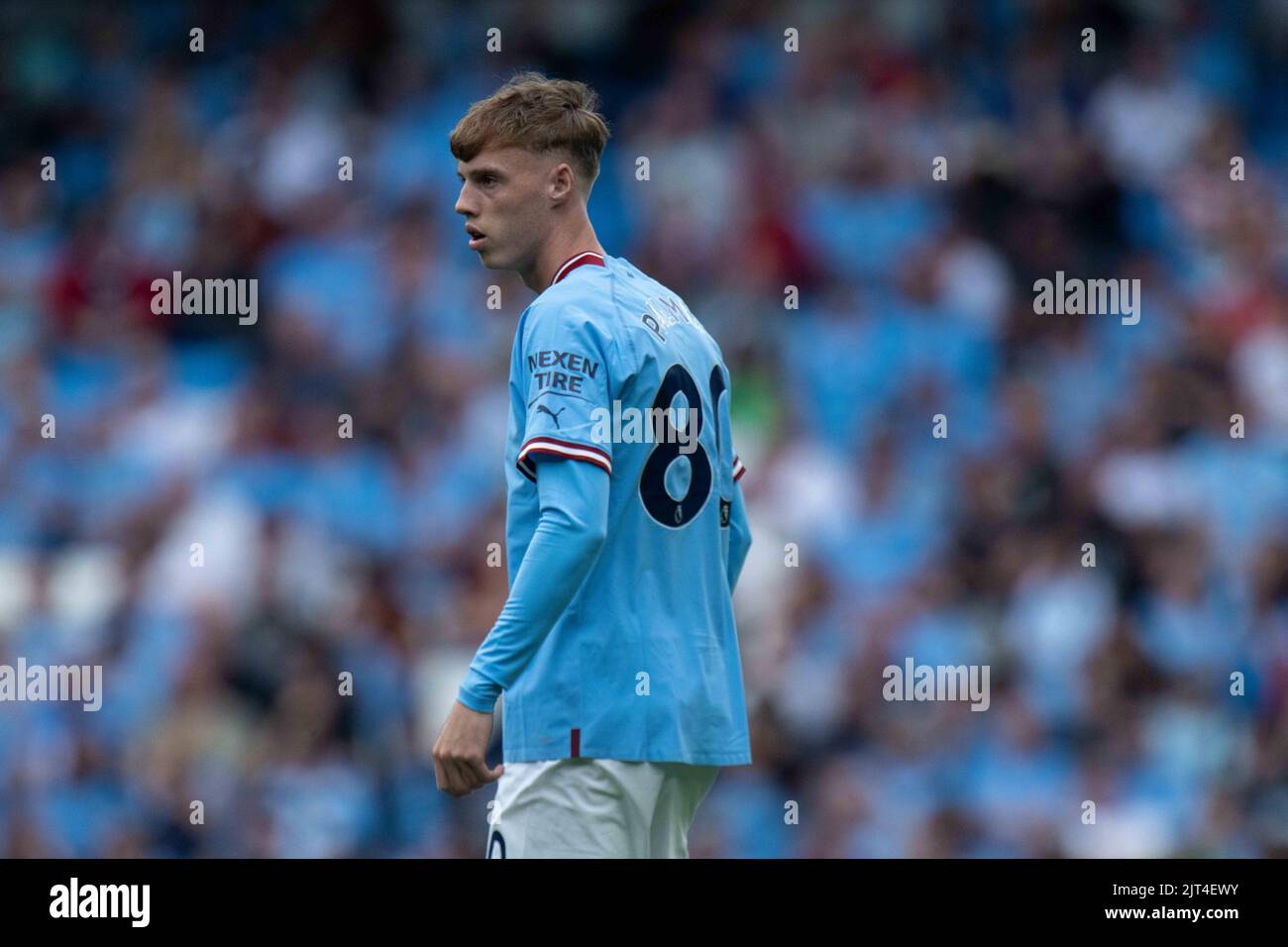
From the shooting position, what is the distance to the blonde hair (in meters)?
3.58

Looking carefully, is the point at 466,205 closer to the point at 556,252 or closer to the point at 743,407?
the point at 556,252

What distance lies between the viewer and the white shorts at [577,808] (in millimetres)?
3340

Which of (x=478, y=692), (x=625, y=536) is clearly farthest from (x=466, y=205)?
(x=478, y=692)

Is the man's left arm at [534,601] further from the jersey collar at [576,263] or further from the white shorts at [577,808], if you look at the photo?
the jersey collar at [576,263]

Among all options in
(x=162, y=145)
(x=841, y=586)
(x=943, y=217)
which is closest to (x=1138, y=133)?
(x=943, y=217)

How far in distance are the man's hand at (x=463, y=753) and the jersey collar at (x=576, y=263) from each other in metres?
0.88

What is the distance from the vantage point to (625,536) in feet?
11.2

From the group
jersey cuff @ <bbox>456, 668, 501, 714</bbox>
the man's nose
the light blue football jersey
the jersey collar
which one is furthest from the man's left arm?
the man's nose

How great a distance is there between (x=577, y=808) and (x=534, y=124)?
Result: 1306 millimetres

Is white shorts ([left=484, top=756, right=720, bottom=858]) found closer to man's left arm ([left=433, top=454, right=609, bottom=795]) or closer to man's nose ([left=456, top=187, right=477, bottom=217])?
man's left arm ([left=433, top=454, right=609, bottom=795])

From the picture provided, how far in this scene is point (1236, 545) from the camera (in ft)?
24.3
